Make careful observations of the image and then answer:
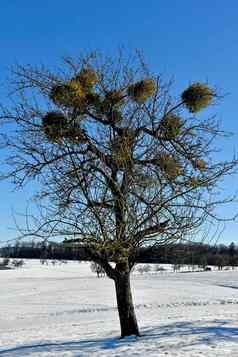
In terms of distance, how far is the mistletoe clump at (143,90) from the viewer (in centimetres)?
835

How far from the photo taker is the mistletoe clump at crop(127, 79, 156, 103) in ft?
27.4

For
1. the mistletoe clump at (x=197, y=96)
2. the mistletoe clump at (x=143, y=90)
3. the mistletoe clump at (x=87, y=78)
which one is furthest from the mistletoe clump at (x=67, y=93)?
the mistletoe clump at (x=197, y=96)

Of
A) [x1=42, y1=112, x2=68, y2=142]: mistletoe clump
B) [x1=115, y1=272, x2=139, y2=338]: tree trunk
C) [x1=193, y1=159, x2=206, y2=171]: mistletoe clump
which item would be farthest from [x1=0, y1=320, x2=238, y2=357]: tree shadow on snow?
[x1=42, y1=112, x2=68, y2=142]: mistletoe clump

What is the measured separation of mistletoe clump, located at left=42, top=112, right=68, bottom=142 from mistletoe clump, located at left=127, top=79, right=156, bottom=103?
53.9 inches

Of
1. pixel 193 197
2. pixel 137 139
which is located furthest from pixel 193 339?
pixel 137 139

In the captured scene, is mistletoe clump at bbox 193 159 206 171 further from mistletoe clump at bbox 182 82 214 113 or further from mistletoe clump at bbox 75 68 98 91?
mistletoe clump at bbox 75 68 98 91

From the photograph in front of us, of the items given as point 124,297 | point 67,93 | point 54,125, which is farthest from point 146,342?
point 67,93

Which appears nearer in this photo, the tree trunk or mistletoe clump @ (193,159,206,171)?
mistletoe clump @ (193,159,206,171)

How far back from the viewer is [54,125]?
27.4 feet

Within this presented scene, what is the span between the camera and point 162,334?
10430 millimetres

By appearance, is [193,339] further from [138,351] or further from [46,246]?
[46,246]

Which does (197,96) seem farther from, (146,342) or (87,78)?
(146,342)

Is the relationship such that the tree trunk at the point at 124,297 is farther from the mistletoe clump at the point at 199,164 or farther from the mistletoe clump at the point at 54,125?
the mistletoe clump at the point at 54,125

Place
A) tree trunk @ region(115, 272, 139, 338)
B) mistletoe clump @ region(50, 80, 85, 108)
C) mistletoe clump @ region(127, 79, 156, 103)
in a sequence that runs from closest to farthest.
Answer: mistletoe clump @ region(50, 80, 85, 108) < mistletoe clump @ region(127, 79, 156, 103) < tree trunk @ region(115, 272, 139, 338)
